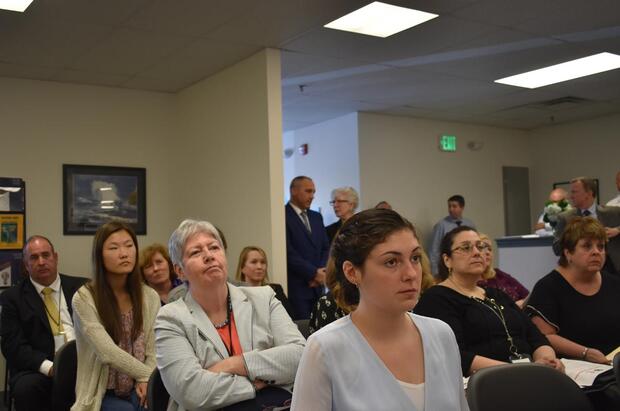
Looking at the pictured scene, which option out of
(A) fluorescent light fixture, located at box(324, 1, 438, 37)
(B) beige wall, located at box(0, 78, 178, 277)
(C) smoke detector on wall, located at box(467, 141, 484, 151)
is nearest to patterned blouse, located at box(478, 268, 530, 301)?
(A) fluorescent light fixture, located at box(324, 1, 438, 37)

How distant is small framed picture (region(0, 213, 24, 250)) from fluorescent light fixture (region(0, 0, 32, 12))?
7.23 ft

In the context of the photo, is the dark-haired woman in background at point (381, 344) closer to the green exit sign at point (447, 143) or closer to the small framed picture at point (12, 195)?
the small framed picture at point (12, 195)

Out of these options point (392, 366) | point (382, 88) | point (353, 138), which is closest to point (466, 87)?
point (382, 88)

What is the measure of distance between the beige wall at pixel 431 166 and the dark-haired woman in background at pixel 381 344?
21.8 feet

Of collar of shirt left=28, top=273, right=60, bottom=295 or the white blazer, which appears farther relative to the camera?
collar of shirt left=28, top=273, right=60, bottom=295

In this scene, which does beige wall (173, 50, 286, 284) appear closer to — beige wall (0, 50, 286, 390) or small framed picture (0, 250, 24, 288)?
beige wall (0, 50, 286, 390)

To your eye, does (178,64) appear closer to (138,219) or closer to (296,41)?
(296,41)

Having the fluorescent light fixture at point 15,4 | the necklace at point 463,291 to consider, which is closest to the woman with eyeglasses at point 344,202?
the necklace at point 463,291

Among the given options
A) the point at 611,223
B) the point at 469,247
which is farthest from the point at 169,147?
the point at 469,247

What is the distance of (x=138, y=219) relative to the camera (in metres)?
6.79

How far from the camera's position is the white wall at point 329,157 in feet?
27.9

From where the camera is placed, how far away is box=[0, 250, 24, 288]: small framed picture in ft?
19.8

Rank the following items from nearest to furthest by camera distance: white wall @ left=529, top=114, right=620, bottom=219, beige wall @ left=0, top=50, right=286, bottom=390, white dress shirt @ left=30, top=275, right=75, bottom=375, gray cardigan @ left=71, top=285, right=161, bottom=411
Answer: gray cardigan @ left=71, top=285, right=161, bottom=411 → white dress shirt @ left=30, top=275, right=75, bottom=375 → beige wall @ left=0, top=50, right=286, bottom=390 → white wall @ left=529, top=114, right=620, bottom=219

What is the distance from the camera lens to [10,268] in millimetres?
6086
